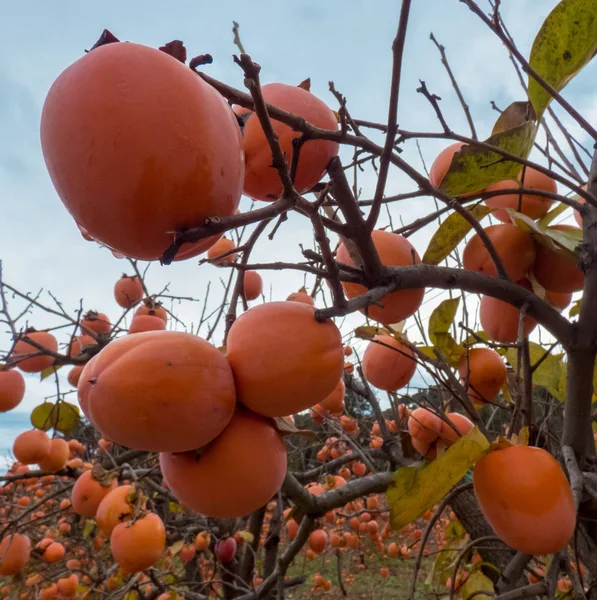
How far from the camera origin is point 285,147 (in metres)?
0.59

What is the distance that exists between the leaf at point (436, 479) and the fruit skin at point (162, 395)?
0.90ft

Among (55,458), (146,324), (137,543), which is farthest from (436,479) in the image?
(55,458)

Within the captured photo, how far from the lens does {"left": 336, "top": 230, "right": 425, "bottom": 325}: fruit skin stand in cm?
79

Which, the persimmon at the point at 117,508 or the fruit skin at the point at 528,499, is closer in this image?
the fruit skin at the point at 528,499

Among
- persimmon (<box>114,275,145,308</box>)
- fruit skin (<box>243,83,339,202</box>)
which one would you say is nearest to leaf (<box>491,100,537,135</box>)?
fruit skin (<box>243,83,339,202</box>)

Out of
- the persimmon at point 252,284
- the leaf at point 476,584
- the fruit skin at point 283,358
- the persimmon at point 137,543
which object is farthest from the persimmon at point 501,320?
the persimmon at point 252,284

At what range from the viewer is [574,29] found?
0.69 metres

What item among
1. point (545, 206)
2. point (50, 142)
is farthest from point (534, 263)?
point (50, 142)

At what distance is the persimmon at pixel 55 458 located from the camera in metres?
2.33

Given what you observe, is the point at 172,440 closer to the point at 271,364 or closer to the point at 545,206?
the point at 271,364

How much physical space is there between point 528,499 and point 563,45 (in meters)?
0.65

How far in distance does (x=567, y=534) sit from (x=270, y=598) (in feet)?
7.54

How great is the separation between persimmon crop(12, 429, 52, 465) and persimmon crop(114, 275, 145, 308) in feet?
2.89

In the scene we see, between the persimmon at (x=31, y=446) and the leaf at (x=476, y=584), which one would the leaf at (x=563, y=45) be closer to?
the leaf at (x=476, y=584)
